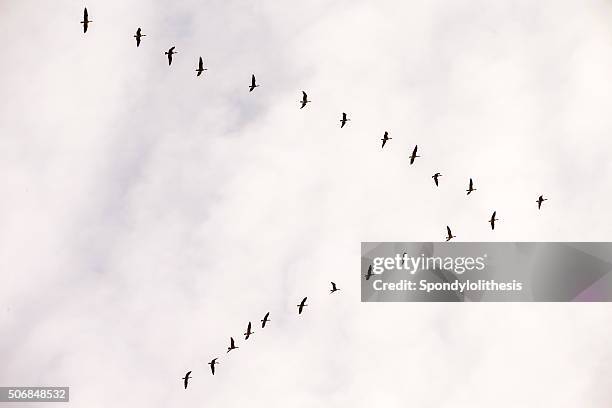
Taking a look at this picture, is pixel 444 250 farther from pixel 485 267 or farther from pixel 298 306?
pixel 298 306

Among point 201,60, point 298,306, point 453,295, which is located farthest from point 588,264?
point 201,60

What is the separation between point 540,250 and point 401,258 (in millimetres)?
54329

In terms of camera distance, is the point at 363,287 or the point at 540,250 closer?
the point at 363,287

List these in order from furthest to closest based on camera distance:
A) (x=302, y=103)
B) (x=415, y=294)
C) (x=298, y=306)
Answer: (x=415, y=294) < (x=298, y=306) < (x=302, y=103)

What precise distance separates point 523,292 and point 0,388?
344ft

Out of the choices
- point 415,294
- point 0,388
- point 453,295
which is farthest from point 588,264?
point 0,388

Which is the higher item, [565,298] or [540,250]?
[540,250]

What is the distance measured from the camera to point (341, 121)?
11356 centimetres

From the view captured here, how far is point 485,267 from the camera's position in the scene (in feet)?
393

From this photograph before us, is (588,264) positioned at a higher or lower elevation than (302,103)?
lower

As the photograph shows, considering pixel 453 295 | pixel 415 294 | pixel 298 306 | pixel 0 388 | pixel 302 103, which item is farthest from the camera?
pixel 0 388

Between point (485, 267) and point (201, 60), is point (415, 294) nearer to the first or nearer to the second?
point (485, 267)

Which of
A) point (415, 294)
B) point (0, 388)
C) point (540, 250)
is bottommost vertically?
point (0, 388)

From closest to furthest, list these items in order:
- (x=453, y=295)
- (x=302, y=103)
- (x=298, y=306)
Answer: (x=302, y=103) → (x=298, y=306) → (x=453, y=295)
